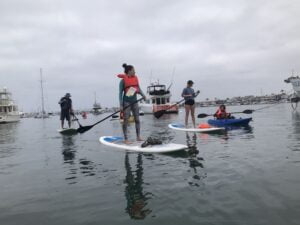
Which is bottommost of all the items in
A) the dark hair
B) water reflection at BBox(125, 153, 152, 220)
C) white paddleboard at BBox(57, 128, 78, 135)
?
water reflection at BBox(125, 153, 152, 220)

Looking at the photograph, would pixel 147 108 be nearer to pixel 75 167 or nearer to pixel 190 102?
pixel 190 102

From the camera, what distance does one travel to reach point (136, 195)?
17.4ft

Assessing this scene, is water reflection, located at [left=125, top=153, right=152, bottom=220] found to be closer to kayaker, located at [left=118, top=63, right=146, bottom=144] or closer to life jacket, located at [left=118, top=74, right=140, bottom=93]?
kayaker, located at [left=118, top=63, right=146, bottom=144]

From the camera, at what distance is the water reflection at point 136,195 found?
4.48 m

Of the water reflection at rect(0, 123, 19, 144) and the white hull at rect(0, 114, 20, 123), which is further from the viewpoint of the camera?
the white hull at rect(0, 114, 20, 123)

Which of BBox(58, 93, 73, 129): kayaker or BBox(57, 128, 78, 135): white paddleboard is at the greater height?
BBox(58, 93, 73, 129): kayaker

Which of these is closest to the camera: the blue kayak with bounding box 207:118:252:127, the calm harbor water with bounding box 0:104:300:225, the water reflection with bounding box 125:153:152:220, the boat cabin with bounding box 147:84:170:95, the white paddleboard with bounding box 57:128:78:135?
the calm harbor water with bounding box 0:104:300:225

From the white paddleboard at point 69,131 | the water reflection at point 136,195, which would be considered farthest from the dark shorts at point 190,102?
the water reflection at point 136,195

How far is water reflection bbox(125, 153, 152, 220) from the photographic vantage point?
4484mm

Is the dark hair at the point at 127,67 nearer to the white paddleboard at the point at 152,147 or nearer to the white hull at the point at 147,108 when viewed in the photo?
the white paddleboard at the point at 152,147

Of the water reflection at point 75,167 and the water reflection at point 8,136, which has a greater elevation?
the water reflection at point 75,167

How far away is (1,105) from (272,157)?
71473 millimetres

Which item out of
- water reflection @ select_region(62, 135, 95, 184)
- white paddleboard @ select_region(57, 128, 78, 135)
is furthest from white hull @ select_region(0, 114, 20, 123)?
water reflection @ select_region(62, 135, 95, 184)

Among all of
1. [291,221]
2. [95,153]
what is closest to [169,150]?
[95,153]
